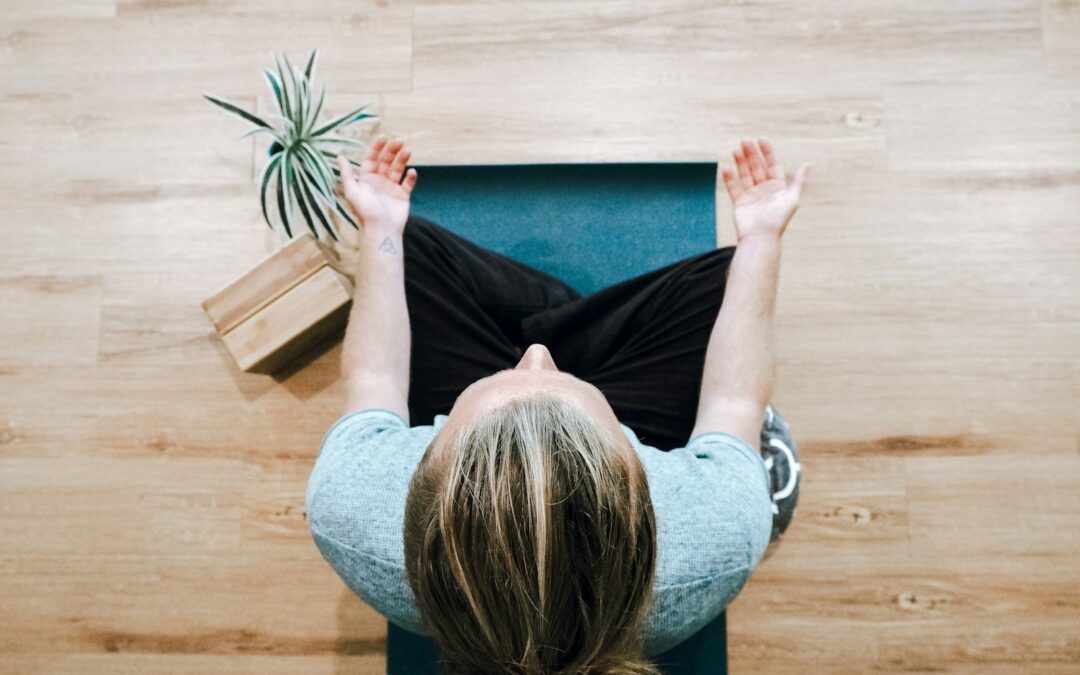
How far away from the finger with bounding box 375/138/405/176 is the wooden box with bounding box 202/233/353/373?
8.7 inches

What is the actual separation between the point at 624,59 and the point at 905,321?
2.56 ft

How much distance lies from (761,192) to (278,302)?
892mm

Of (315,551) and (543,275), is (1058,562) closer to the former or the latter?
(543,275)

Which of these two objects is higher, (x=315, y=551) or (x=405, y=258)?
(x=405, y=258)

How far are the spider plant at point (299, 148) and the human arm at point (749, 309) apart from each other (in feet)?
2.32

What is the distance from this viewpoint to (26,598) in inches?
61.7

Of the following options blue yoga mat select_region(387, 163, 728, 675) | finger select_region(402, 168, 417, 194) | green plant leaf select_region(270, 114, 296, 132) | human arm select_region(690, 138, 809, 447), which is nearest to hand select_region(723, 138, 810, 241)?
human arm select_region(690, 138, 809, 447)

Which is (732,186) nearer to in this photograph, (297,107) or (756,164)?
(756,164)

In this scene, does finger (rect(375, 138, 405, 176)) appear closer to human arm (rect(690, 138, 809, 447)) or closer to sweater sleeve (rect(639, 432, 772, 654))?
human arm (rect(690, 138, 809, 447))

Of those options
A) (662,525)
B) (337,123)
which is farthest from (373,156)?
(662,525)

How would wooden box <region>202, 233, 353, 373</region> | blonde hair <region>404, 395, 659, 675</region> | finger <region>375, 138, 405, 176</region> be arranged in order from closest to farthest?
blonde hair <region>404, 395, 659, 675</region>, finger <region>375, 138, 405, 176</region>, wooden box <region>202, 233, 353, 373</region>

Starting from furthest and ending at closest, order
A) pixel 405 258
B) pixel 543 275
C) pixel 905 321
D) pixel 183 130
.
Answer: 1. pixel 183 130
2. pixel 905 321
3. pixel 543 275
4. pixel 405 258

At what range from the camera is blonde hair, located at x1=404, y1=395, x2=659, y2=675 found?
0.73 m

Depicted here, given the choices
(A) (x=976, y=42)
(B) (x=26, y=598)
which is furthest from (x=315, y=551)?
(A) (x=976, y=42)
